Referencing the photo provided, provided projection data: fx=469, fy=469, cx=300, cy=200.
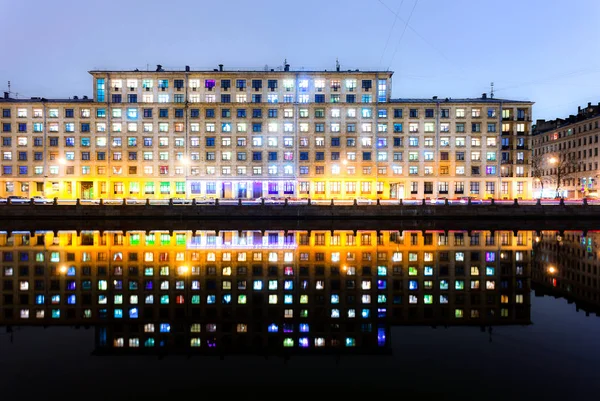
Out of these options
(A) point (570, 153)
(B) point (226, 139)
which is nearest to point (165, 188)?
(B) point (226, 139)

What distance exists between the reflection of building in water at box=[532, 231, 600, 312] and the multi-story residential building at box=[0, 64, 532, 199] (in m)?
48.8

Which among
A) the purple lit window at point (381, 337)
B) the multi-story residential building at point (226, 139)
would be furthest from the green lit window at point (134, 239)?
the multi-story residential building at point (226, 139)

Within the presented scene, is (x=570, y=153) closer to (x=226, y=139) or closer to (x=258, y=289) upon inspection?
(x=226, y=139)

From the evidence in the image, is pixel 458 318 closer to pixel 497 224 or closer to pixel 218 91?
pixel 497 224

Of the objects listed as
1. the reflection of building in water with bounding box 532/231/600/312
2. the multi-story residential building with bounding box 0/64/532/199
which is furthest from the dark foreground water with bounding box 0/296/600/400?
the multi-story residential building with bounding box 0/64/532/199

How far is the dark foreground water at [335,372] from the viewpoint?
10.5 meters

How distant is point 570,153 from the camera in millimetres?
119375

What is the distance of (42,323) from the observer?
1636cm

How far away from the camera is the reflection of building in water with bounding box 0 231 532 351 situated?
1514 cm

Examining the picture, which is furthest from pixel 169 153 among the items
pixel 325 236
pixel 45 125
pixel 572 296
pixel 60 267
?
Result: pixel 572 296

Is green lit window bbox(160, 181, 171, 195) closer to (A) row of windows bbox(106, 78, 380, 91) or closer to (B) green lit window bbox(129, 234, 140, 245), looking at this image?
(A) row of windows bbox(106, 78, 380, 91)

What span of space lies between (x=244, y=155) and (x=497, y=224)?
49153mm

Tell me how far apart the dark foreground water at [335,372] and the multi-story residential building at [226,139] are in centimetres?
7546

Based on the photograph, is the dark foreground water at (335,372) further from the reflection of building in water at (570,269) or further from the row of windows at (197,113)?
the row of windows at (197,113)
